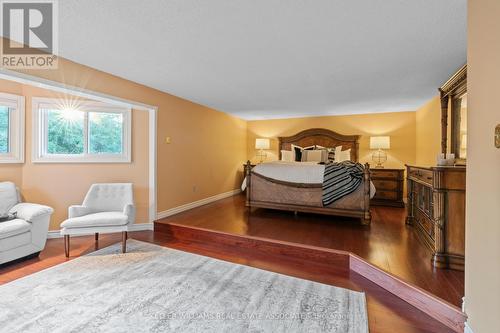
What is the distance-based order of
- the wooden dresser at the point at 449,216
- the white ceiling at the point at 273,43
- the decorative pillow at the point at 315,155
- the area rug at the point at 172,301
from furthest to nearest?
1. the decorative pillow at the point at 315,155
2. the wooden dresser at the point at 449,216
3. the white ceiling at the point at 273,43
4. the area rug at the point at 172,301

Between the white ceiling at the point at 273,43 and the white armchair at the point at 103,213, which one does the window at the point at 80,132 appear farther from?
the white ceiling at the point at 273,43

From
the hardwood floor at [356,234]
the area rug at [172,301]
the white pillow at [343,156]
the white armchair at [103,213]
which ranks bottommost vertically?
the area rug at [172,301]

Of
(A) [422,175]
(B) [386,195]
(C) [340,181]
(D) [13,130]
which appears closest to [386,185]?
(B) [386,195]

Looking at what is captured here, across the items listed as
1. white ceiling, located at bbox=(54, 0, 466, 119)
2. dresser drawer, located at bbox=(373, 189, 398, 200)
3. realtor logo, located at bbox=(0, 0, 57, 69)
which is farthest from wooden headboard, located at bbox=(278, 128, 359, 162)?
realtor logo, located at bbox=(0, 0, 57, 69)

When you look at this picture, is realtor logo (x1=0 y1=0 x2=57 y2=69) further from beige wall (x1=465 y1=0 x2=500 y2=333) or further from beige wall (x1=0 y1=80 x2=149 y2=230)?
beige wall (x1=465 y1=0 x2=500 y2=333)

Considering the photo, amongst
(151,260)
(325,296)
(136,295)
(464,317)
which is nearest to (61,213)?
(151,260)

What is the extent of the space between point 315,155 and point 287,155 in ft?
2.64

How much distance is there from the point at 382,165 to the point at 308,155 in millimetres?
1711

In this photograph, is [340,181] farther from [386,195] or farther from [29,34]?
[29,34]

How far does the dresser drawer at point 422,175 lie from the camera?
240cm

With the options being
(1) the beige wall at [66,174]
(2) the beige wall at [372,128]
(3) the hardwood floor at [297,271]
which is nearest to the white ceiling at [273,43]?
(1) the beige wall at [66,174]

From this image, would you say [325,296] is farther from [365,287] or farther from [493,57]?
[493,57]

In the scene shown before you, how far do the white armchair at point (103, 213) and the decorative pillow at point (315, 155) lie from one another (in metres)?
3.78

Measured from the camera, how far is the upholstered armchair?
2.36 m
